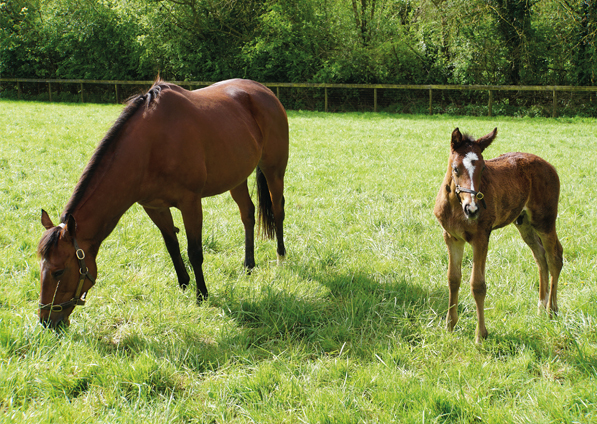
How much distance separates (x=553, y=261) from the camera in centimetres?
326

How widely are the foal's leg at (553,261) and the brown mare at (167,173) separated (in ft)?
8.14

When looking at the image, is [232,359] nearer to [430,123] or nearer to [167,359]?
[167,359]

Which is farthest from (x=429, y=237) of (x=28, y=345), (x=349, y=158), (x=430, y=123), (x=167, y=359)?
(x=430, y=123)

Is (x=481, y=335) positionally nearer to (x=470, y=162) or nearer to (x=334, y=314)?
(x=334, y=314)

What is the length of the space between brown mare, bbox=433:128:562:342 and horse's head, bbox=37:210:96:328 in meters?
2.43

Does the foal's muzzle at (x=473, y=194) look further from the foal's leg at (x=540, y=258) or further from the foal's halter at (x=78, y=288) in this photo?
the foal's halter at (x=78, y=288)

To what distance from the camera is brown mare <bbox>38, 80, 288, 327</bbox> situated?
294cm

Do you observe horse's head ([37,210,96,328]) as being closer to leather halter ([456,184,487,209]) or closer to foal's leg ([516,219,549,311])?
leather halter ([456,184,487,209])

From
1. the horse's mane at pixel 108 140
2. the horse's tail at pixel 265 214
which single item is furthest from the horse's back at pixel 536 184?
the horse's mane at pixel 108 140

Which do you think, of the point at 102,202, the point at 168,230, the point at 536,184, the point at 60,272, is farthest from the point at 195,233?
the point at 536,184

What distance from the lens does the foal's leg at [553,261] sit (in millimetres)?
3234

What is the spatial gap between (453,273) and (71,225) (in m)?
2.55

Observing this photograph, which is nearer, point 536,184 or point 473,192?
point 473,192

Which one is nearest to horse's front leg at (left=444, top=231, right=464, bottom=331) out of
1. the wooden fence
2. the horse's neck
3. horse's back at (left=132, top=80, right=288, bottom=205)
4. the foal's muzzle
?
Answer: the foal's muzzle
